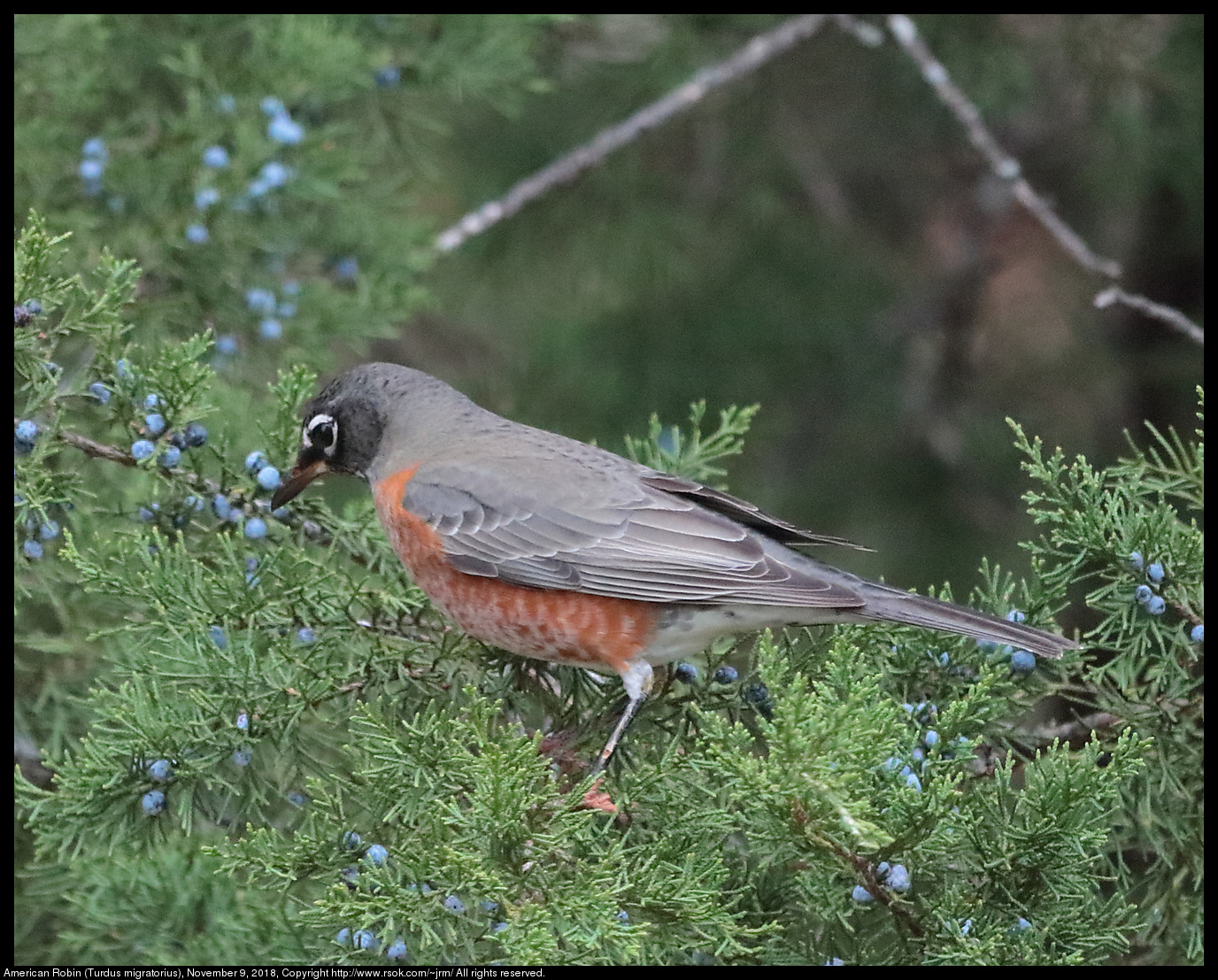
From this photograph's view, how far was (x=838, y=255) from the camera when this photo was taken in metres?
5.91

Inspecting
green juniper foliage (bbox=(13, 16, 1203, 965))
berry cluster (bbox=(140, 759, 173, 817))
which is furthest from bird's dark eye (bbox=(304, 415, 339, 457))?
berry cluster (bbox=(140, 759, 173, 817))

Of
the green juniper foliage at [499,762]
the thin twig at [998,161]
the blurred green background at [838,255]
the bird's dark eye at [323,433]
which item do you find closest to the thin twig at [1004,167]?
the thin twig at [998,161]

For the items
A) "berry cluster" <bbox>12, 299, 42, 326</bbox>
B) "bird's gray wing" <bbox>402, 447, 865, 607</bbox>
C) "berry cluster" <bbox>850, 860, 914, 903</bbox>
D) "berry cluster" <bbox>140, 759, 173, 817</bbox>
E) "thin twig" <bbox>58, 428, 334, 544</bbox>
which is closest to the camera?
"berry cluster" <bbox>850, 860, 914, 903</bbox>

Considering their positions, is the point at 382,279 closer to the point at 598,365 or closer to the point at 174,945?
the point at 598,365

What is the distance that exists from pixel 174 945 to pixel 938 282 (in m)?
4.70

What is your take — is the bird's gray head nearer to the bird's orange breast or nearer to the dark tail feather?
the bird's orange breast

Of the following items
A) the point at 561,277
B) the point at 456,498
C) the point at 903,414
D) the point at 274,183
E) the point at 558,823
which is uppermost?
the point at 274,183

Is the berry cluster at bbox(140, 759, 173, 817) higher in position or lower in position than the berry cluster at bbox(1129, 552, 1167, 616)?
lower

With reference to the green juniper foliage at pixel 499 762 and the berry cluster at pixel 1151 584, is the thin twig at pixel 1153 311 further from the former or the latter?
the berry cluster at pixel 1151 584

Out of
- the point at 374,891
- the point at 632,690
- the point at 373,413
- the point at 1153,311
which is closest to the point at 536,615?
the point at 632,690

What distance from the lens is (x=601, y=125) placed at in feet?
18.3

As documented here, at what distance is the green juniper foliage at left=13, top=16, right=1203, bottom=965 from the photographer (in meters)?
2.19

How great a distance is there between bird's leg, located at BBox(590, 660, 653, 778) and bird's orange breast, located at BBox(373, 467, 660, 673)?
0.09 feet

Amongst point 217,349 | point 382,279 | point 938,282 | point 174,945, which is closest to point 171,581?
point 174,945
